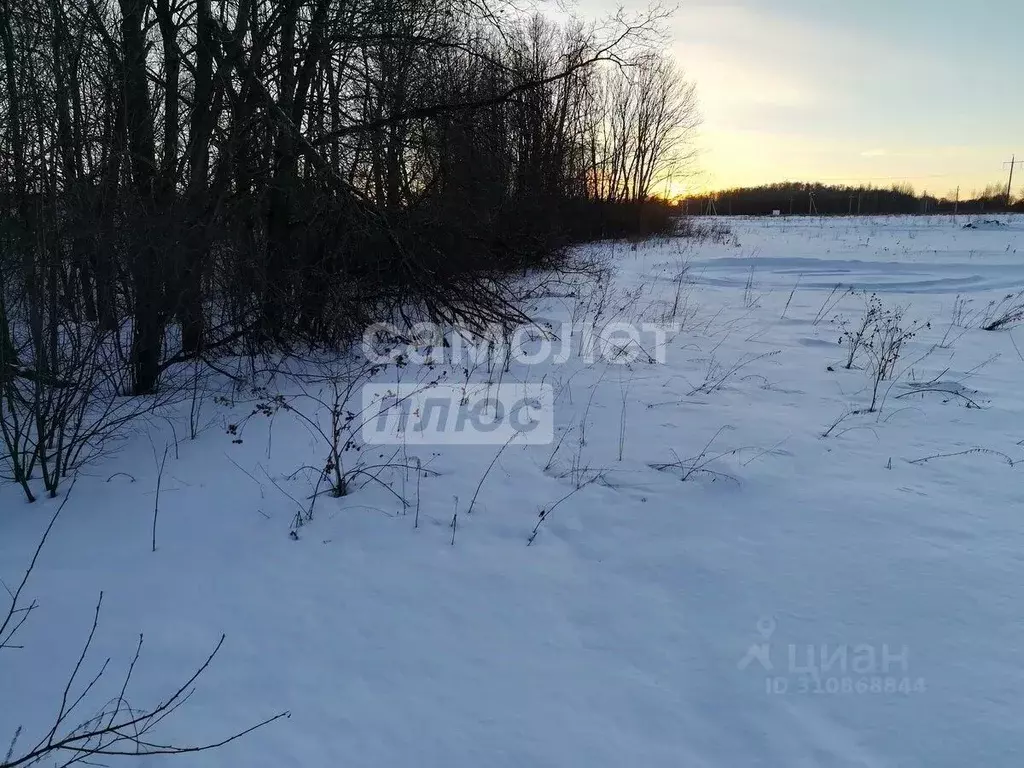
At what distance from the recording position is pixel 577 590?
7.95 feet

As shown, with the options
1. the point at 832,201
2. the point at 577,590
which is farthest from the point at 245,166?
the point at 832,201

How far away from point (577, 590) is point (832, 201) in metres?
84.4

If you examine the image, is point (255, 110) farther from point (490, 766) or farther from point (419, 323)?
point (490, 766)

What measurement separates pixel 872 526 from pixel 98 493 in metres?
4.04

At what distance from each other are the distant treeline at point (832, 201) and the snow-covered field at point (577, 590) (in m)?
63.0

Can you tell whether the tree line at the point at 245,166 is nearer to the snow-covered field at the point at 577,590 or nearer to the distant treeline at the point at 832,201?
the snow-covered field at the point at 577,590

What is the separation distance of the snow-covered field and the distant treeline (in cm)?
6305

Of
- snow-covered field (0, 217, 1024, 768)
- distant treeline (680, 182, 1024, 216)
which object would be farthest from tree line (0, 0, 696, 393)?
distant treeline (680, 182, 1024, 216)

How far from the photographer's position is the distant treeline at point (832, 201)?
65.4m

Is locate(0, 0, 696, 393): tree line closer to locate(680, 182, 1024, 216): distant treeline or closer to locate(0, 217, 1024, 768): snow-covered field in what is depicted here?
locate(0, 217, 1024, 768): snow-covered field

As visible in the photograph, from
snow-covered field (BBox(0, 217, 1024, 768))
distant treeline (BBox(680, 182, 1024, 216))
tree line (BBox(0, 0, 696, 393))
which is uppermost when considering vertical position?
distant treeline (BBox(680, 182, 1024, 216))

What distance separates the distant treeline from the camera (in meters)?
65.4

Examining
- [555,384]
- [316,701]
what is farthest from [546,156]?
[316,701]

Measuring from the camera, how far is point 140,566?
8.61ft
